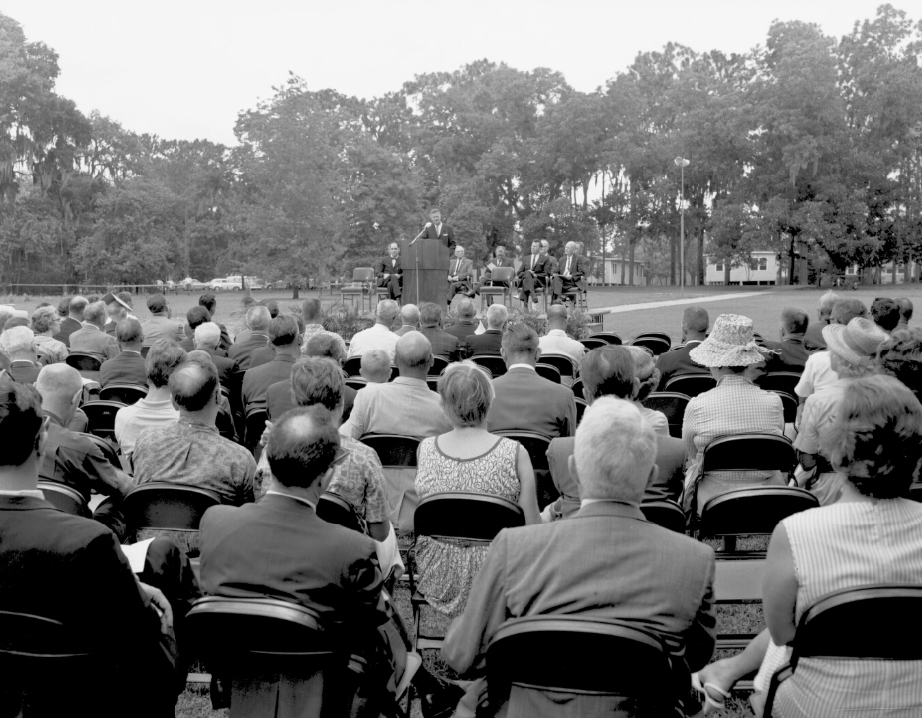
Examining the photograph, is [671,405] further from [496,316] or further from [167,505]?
[167,505]

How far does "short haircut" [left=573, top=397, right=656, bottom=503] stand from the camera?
2.18 m

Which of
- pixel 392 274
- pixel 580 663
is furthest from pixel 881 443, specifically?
pixel 392 274

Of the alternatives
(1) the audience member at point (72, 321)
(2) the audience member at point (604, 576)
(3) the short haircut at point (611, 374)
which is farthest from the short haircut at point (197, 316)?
(2) the audience member at point (604, 576)

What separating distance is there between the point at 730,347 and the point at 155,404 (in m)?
3.28

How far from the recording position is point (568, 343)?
8.02 m

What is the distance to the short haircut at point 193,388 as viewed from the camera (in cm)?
368

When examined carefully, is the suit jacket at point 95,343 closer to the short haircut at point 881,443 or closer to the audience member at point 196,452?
the audience member at point 196,452

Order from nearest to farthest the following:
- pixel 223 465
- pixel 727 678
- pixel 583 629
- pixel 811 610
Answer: pixel 583 629 < pixel 811 610 < pixel 727 678 < pixel 223 465

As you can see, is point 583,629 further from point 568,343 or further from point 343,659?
point 568,343

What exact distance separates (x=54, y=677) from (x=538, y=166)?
49.1 meters

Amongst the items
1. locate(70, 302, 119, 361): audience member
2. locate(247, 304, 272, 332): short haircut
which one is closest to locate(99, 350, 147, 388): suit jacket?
locate(247, 304, 272, 332): short haircut

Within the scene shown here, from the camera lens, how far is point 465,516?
3.17 meters

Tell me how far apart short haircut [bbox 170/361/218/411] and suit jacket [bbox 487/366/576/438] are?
168cm

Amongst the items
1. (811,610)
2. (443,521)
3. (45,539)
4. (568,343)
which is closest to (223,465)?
(443,521)
